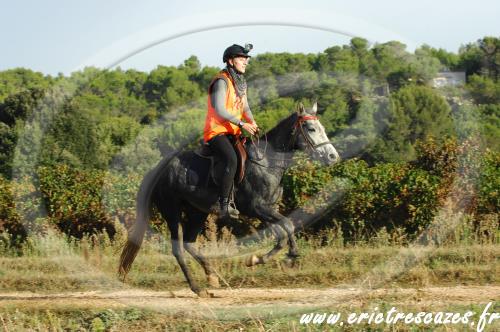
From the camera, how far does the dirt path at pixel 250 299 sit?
7363 millimetres

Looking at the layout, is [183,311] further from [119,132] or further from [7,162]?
[7,162]

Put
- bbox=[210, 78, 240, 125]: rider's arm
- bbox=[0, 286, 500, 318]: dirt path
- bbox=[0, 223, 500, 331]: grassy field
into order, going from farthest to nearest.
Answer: bbox=[210, 78, 240, 125]: rider's arm, bbox=[0, 286, 500, 318]: dirt path, bbox=[0, 223, 500, 331]: grassy field

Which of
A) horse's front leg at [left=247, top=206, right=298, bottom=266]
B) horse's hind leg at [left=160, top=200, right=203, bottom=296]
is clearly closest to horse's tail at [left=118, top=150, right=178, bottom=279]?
horse's hind leg at [left=160, top=200, right=203, bottom=296]

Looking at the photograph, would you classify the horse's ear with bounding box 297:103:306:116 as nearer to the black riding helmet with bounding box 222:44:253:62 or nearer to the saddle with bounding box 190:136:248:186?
the saddle with bounding box 190:136:248:186

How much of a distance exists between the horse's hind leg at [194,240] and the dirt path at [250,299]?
0.19 metres

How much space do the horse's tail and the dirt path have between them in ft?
1.36

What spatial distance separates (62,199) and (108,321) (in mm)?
5510

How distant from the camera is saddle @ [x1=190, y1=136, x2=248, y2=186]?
27.1ft

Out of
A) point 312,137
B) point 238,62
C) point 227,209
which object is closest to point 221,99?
point 238,62

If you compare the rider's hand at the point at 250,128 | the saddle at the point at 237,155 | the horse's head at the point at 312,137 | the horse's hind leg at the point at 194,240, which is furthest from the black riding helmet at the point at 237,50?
the horse's hind leg at the point at 194,240

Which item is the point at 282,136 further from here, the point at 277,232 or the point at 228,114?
the point at 277,232

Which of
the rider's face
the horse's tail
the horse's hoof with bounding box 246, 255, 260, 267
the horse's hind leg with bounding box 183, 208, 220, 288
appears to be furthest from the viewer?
the horse's tail

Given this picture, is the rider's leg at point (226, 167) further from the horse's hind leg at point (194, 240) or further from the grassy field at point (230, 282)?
the grassy field at point (230, 282)

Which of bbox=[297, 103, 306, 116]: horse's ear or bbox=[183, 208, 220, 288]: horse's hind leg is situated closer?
bbox=[297, 103, 306, 116]: horse's ear
